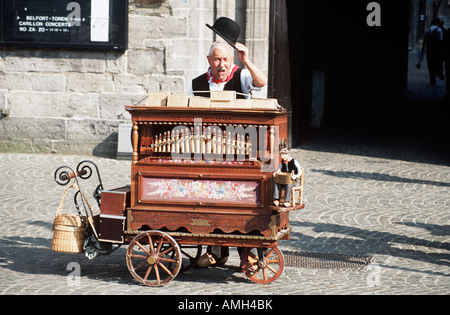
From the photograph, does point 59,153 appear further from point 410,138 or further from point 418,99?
point 418,99

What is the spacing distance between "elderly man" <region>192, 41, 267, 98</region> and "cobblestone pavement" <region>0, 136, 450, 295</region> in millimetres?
1473

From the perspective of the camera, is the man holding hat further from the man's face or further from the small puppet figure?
the small puppet figure

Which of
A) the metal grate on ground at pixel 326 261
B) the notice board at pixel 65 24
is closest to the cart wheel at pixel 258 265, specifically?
the metal grate on ground at pixel 326 261

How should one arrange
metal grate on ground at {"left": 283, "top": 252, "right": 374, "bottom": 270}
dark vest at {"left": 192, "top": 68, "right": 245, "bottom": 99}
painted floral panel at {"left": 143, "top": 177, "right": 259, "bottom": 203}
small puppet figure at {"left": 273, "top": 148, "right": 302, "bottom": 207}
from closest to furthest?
1. small puppet figure at {"left": 273, "top": 148, "right": 302, "bottom": 207}
2. painted floral panel at {"left": 143, "top": 177, "right": 259, "bottom": 203}
3. dark vest at {"left": 192, "top": 68, "right": 245, "bottom": 99}
4. metal grate on ground at {"left": 283, "top": 252, "right": 374, "bottom": 270}

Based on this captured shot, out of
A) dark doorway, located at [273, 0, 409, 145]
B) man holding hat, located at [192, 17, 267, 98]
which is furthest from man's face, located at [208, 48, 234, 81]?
dark doorway, located at [273, 0, 409, 145]

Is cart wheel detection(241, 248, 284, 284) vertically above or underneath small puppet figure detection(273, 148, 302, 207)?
underneath

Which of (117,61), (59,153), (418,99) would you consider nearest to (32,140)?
(59,153)

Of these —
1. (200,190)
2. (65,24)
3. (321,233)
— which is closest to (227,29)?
(200,190)

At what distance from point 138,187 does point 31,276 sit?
1.11 m

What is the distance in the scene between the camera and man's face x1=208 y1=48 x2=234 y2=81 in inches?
243

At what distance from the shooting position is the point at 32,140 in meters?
12.2

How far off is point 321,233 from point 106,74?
5266 mm

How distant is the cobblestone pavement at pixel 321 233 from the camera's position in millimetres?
6043

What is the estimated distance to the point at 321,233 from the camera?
7.92 metres
